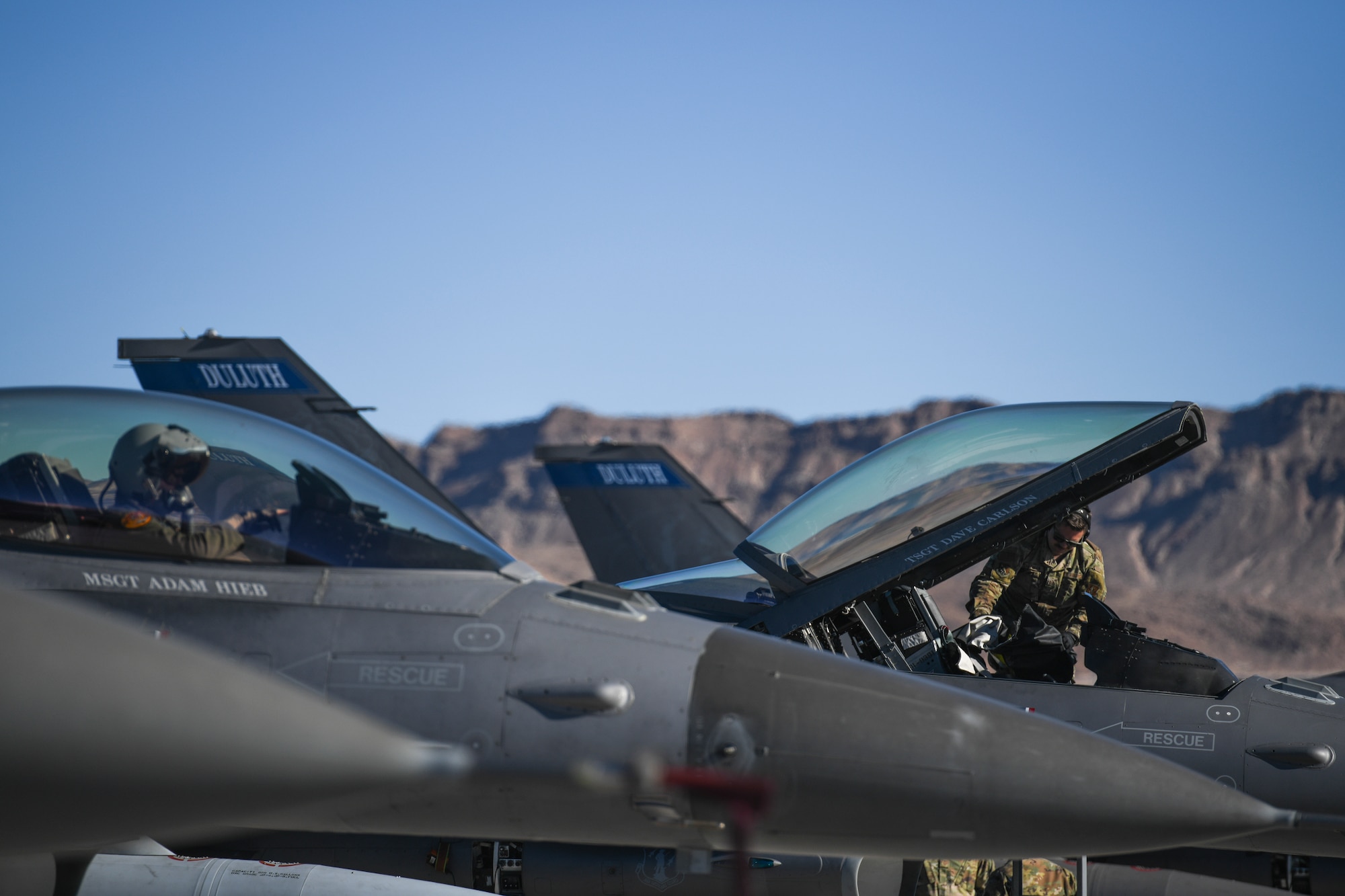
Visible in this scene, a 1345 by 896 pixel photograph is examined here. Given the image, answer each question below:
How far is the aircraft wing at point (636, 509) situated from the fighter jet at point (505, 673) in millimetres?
13630

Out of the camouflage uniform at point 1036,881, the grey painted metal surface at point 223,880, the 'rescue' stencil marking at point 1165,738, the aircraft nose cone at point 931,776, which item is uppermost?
the 'rescue' stencil marking at point 1165,738

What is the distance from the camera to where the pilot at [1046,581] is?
7379 millimetres

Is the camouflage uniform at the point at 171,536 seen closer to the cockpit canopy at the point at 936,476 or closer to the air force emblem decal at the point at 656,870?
the air force emblem decal at the point at 656,870

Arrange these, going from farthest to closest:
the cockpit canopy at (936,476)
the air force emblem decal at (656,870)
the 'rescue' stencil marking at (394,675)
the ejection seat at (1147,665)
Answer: the cockpit canopy at (936,476) < the ejection seat at (1147,665) < the air force emblem decal at (656,870) < the 'rescue' stencil marking at (394,675)

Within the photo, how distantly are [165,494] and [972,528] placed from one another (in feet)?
13.7

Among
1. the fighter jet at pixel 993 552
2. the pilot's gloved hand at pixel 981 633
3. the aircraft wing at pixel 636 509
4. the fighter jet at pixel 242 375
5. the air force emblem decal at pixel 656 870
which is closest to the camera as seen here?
the air force emblem decal at pixel 656 870

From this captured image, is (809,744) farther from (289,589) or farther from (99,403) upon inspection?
(99,403)

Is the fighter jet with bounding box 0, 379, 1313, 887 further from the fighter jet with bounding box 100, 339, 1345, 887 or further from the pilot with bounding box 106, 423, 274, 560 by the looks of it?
the fighter jet with bounding box 100, 339, 1345, 887

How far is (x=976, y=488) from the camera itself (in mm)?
6723

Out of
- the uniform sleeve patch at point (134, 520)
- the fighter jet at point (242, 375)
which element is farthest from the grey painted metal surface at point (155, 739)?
the fighter jet at point (242, 375)

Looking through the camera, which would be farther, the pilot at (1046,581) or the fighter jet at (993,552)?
the pilot at (1046,581)

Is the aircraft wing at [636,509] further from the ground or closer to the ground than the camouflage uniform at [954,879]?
further from the ground

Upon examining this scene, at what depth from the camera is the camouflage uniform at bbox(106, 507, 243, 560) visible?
435cm

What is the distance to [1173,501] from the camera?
2591 inches
